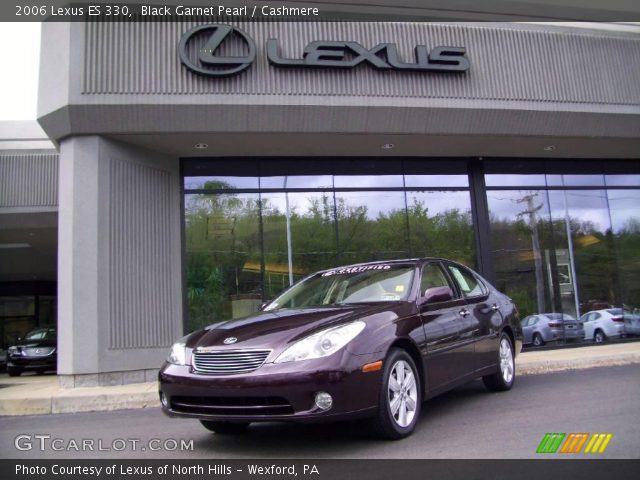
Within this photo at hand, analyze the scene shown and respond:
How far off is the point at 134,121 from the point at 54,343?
10858 mm

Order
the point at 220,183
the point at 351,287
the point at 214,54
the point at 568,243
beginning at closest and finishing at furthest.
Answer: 1. the point at 351,287
2. the point at 214,54
3. the point at 220,183
4. the point at 568,243

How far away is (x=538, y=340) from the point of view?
12.7 meters

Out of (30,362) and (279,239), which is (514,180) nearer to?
(279,239)

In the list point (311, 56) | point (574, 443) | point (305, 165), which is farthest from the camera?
point (305, 165)

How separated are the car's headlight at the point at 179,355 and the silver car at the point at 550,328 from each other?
1001cm

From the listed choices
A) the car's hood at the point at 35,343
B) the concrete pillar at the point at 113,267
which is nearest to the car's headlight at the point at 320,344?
the concrete pillar at the point at 113,267

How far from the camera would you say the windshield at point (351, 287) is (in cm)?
502

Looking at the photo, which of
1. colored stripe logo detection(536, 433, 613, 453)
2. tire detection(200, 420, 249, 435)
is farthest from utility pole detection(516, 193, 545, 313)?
tire detection(200, 420, 249, 435)

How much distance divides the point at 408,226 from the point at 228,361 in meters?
8.96

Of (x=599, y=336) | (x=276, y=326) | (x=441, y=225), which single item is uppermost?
(x=441, y=225)

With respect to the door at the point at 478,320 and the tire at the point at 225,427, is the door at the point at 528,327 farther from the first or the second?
the tire at the point at 225,427

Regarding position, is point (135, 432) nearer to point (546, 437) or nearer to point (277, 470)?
point (277, 470)

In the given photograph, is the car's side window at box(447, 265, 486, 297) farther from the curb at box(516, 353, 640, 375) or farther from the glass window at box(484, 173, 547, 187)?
the glass window at box(484, 173, 547, 187)

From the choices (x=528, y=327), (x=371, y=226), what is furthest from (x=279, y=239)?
(x=528, y=327)
